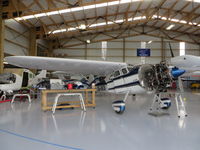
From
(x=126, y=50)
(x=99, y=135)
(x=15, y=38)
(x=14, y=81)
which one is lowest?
(x=99, y=135)

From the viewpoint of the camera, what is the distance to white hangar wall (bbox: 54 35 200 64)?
78.4ft

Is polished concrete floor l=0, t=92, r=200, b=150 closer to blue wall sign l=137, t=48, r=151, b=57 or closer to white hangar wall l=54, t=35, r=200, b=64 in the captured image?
blue wall sign l=137, t=48, r=151, b=57

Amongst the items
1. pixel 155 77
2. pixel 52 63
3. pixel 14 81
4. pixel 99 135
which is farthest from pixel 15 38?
pixel 99 135

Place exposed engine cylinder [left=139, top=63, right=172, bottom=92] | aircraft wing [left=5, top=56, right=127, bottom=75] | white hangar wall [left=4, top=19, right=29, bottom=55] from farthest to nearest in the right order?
white hangar wall [left=4, top=19, right=29, bottom=55] < aircraft wing [left=5, top=56, right=127, bottom=75] < exposed engine cylinder [left=139, top=63, right=172, bottom=92]

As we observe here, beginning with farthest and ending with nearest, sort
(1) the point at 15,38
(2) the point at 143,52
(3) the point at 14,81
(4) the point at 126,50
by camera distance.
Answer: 1. (4) the point at 126,50
2. (2) the point at 143,52
3. (1) the point at 15,38
4. (3) the point at 14,81

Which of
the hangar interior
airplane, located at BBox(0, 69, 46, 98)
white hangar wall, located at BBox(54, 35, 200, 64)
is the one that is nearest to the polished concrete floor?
the hangar interior

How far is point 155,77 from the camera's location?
475cm

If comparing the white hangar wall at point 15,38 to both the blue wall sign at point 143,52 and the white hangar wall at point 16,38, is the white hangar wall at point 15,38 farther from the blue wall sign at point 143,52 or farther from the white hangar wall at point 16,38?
the blue wall sign at point 143,52

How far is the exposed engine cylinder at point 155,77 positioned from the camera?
467 centimetres

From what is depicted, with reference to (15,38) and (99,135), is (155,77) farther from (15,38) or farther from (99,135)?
(15,38)

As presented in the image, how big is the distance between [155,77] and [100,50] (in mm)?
19758

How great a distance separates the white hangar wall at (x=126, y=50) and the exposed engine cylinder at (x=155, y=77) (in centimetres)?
1878

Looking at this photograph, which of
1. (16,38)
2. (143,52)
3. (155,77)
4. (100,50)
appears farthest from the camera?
(100,50)

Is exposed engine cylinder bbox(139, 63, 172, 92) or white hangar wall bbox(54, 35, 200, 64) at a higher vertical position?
white hangar wall bbox(54, 35, 200, 64)
